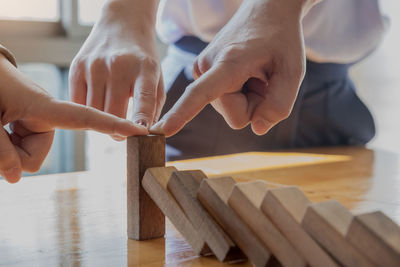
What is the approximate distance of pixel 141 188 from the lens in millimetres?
637

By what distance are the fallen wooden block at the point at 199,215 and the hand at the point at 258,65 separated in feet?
0.45

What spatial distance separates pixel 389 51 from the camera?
301 cm

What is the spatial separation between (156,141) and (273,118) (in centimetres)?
21

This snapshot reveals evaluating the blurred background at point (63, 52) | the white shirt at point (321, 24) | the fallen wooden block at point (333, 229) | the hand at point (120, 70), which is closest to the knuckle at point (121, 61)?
the hand at point (120, 70)

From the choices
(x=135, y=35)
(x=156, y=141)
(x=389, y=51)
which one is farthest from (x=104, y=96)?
(x=389, y=51)

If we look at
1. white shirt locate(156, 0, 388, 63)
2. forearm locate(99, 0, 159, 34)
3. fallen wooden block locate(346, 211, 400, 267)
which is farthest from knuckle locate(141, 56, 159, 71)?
white shirt locate(156, 0, 388, 63)

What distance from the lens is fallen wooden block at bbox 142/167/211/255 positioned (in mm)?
562

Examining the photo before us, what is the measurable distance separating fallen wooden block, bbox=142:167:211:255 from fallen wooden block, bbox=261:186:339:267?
0.33 feet

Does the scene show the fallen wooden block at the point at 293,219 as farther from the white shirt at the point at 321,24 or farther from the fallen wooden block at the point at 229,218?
the white shirt at the point at 321,24

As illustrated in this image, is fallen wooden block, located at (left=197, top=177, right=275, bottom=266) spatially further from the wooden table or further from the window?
the window

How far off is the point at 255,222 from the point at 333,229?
87 mm

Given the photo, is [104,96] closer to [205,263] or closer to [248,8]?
[248,8]

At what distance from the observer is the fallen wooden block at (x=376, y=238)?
403mm

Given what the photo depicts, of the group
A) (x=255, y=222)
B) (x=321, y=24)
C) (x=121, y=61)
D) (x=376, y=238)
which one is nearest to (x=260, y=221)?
(x=255, y=222)
